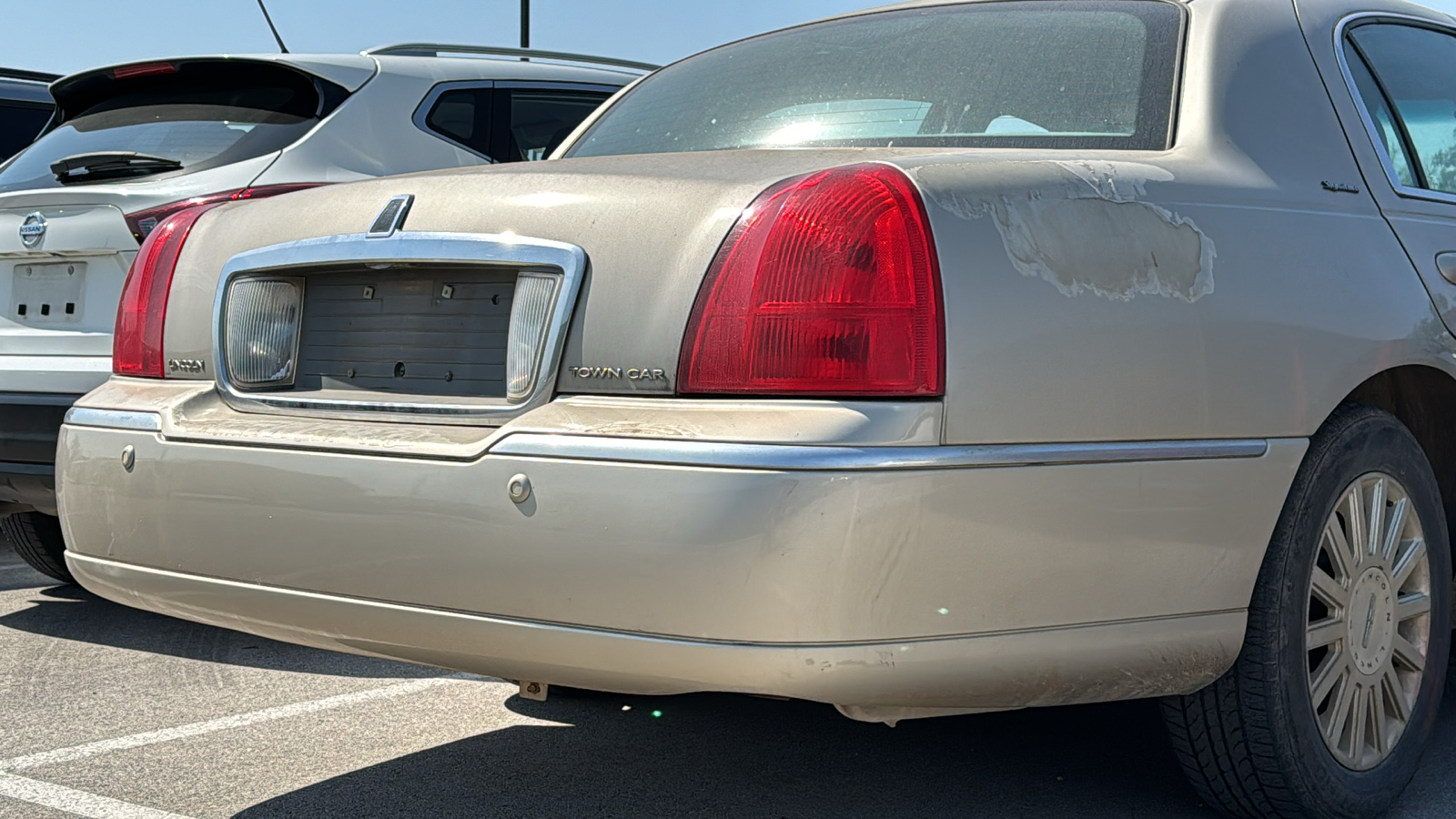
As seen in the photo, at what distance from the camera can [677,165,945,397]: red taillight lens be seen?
2303 mm

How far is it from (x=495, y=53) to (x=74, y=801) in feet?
12.9

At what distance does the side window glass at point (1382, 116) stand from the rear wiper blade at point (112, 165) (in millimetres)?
3305

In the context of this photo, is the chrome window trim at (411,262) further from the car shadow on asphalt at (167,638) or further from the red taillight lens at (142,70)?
the red taillight lens at (142,70)

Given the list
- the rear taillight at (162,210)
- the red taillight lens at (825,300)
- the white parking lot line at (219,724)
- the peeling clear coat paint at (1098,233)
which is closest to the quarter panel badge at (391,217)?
the red taillight lens at (825,300)

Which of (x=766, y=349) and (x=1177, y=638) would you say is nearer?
(x=766, y=349)

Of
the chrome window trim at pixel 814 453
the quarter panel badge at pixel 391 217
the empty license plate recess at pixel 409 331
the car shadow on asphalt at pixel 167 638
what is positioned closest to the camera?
the chrome window trim at pixel 814 453

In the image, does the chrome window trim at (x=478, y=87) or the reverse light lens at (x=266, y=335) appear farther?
the chrome window trim at (x=478, y=87)

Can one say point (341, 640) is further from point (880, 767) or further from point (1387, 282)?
point (1387, 282)

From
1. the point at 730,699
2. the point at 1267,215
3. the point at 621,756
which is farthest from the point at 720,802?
the point at 1267,215

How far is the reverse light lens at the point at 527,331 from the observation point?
2506 millimetres

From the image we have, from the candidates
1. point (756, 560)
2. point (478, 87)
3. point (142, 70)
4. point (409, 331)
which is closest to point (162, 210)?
point (142, 70)

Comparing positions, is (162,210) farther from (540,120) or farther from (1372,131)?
(1372,131)

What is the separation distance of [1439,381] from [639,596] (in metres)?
1.78

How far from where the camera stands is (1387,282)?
2980mm
